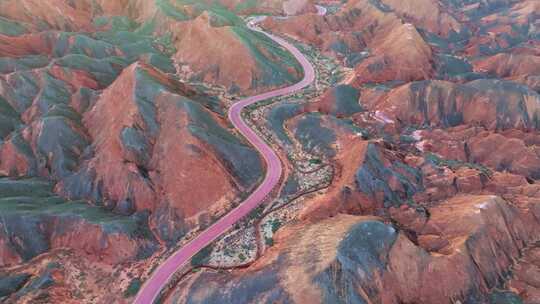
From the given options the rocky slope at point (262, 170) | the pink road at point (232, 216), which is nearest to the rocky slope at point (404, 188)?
the rocky slope at point (262, 170)

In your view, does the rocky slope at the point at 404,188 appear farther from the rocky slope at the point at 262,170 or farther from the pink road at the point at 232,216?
the pink road at the point at 232,216

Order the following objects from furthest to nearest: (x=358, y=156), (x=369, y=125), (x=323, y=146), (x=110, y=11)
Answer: (x=110, y=11)
(x=369, y=125)
(x=323, y=146)
(x=358, y=156)

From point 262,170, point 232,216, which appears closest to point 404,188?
point 262,170

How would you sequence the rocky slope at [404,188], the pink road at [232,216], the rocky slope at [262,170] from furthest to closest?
the pink road at [232,216]
the rocky slope at [262,170]
the rocky slope at [404,188]

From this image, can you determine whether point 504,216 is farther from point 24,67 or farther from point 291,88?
point 24,67

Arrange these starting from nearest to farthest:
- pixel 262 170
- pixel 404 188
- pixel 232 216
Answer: pixel 232 216 < pixel 404 188 < pixel 262 170

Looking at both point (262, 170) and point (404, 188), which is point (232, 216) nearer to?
point (262, 170)

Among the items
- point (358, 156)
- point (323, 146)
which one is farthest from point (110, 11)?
point (358, 156)

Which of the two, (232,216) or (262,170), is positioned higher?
(262,170)

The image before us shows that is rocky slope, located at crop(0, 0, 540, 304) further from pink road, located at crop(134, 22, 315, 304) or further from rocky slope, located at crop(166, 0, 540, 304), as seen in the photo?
pink road, located at crop(134, 22, 315, 304)
